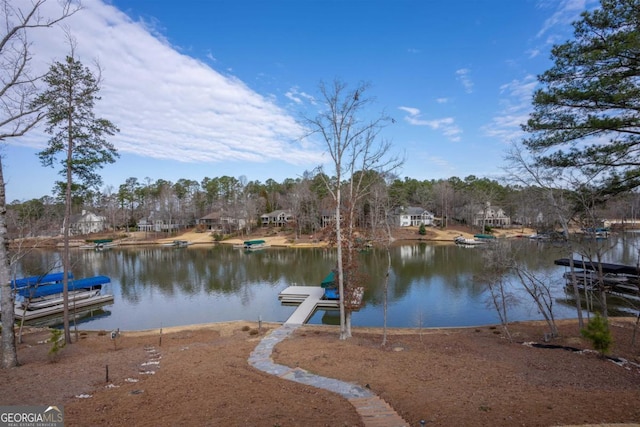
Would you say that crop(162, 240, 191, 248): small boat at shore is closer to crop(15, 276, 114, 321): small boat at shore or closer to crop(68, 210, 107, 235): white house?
crop(68, 210, 107, 235): white house

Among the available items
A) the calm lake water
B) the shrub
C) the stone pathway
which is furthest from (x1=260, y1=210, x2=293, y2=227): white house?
the shrub

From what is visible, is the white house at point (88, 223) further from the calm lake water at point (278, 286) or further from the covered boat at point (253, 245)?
the covered boat at point (253, 245)

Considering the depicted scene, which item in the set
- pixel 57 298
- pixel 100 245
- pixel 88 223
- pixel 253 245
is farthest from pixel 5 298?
pixel 88 223

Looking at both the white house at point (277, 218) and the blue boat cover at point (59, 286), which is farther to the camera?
the white house at point (277, 218)

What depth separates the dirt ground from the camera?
19.5ft

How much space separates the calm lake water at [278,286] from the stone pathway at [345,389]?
5.41m

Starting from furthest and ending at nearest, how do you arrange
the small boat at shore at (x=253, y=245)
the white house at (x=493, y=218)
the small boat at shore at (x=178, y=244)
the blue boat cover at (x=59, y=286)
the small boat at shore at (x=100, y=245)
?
the white house at (x=493, y=218)
the small boat at shore at (x=100, y=245)
the small boat at shore at (x=178, y=244)
the small boat at shore at (x=253, y=245)
the blue boat cover at (x=59, y=286)

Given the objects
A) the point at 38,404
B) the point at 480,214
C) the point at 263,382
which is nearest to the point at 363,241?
the point at 263,382

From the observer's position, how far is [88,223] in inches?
3091

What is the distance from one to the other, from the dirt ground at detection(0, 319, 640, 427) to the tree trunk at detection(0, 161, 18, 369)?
1.92ft

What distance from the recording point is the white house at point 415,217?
7581 cm

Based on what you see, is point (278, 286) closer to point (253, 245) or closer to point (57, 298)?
point (57, 298)

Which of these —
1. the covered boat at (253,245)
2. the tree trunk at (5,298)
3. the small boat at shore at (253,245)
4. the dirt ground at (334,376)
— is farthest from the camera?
the covered boat at (253,245)

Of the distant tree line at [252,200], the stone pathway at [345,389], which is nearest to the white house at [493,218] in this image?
the distant tree line at [252,200]
